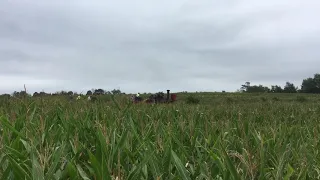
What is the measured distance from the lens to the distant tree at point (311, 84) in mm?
113625

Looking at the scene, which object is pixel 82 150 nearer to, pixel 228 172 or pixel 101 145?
pixel 101 145

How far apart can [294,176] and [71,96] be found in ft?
18.3

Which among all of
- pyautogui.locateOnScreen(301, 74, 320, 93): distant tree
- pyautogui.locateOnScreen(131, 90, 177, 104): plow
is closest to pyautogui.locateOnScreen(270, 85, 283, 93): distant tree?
pyautogui.locateOnScreen(301, 74, 320, 93): distant tree

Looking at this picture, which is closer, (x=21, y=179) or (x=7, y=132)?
(x=21, y=179)

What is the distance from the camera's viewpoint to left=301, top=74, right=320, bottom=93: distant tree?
113625 mm

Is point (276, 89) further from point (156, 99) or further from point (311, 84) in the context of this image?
point (156, 99)

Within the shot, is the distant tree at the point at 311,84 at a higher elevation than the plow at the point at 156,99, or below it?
higher

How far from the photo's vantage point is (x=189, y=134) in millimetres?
2697

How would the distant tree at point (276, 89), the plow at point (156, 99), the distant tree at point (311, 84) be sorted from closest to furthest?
the plow at point (156, 99)
the distant tree at point (276, 89)
the distant tree at point (311, 84)

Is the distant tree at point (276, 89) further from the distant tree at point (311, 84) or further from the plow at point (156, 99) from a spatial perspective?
the plow at point (156, 99)

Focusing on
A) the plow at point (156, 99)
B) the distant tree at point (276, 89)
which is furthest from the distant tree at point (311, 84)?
the plow at point (156, 99)

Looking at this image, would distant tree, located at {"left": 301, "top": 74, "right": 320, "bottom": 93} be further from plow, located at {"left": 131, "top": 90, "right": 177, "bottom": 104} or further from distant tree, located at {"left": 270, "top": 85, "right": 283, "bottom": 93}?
plow, located at {"left": 131, "top": 90, "right": 177, "bottom": 104}

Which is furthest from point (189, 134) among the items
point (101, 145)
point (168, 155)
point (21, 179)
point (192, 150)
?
point (21, 179)

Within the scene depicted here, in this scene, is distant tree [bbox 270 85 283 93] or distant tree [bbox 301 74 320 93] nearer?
distant tree [bbox 270 85 283 93]
